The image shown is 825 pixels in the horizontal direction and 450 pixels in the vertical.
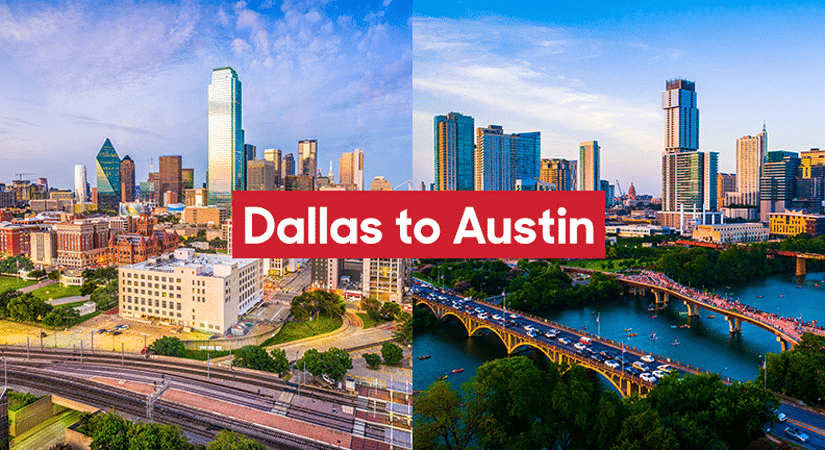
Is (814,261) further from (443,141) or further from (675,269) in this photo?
(443,141)

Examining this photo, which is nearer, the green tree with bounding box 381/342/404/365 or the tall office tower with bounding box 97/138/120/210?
the green tree with bounding box 381/342/404/365

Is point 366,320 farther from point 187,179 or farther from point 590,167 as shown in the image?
point 590,167

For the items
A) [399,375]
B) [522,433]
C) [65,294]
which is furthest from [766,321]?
[65,294]

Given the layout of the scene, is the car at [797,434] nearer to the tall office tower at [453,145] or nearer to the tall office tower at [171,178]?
the tall office tower at [453,145]

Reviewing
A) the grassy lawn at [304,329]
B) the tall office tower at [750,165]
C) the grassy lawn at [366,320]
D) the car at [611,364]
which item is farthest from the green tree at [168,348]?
the tall office tower at [750,165]

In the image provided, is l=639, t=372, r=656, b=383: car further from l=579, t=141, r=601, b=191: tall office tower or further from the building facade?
l=579, t=141, r=601, b=191: tall office tower

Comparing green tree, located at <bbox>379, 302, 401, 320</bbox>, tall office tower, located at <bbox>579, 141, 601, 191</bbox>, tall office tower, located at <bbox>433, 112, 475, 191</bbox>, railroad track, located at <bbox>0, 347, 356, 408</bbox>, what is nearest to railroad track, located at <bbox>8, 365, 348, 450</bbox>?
railroad track, located at <bbox>0, 347, 356, 408</bbox>

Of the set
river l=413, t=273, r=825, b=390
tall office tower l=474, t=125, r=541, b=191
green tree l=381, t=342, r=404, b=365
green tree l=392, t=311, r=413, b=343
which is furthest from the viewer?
tall office tower l=474, t=125, r=541, b=191

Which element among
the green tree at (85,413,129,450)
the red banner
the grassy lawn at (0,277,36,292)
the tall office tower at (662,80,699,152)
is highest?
the tall office tower at (662,80,699,152)
